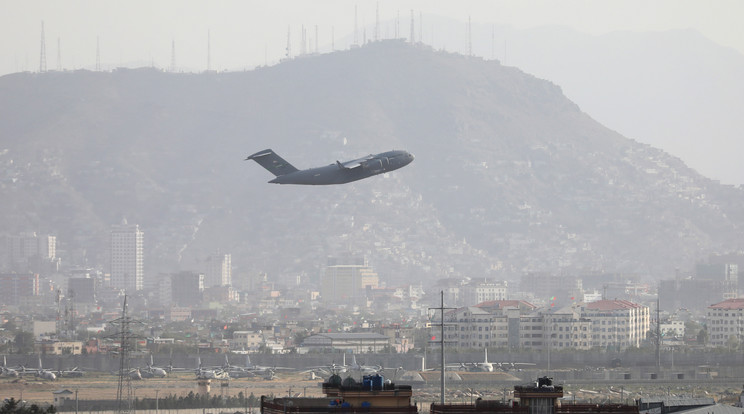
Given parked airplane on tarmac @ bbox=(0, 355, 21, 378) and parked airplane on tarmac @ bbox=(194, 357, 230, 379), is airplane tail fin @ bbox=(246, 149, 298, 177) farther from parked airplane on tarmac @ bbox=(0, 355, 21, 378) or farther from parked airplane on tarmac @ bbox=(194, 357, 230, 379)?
parked airplane on tarmac @ bbox=(0, 355, 21, 378)

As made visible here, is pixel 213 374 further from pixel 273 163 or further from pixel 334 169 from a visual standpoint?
pixel 334 169

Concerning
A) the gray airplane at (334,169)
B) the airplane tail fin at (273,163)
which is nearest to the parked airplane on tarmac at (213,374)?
the airplane tail fin at (273,163)

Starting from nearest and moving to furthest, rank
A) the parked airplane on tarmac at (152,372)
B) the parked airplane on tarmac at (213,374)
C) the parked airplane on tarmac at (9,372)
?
the parked airplane on tarmac at (213,374) < the parked airplane on tarmac at (9,372) < the parked airplane on tarmac at (152,372)

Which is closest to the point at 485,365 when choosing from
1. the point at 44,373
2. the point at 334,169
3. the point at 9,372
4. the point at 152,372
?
the point at 152,372

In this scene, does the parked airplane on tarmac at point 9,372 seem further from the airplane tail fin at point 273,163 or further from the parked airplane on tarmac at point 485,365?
the parked airplane on tarmac at point 485,365

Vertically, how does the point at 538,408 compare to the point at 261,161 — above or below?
below

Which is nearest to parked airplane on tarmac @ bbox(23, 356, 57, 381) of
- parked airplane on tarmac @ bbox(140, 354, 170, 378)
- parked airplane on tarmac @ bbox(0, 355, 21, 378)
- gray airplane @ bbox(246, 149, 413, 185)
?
parked airplane on tarmac @ bbox(0, 355, 21, 378)

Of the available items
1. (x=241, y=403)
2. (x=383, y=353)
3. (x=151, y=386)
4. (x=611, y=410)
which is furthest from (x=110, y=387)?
(x=611, y=410)

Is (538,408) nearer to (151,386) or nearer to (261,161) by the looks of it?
(261,161)
